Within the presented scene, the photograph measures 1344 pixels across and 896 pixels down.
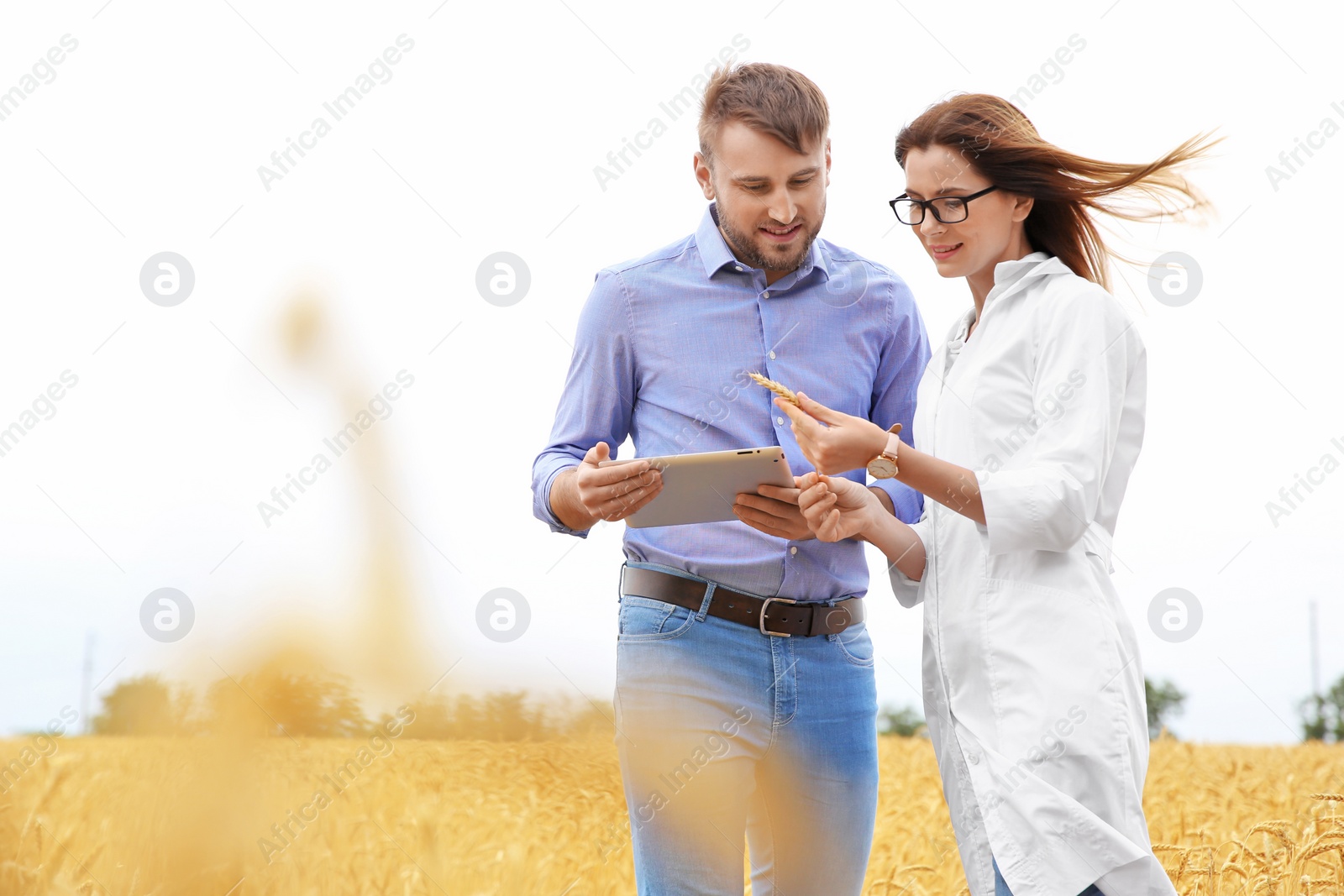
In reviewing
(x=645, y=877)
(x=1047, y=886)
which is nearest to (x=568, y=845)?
(x=645, y=877)

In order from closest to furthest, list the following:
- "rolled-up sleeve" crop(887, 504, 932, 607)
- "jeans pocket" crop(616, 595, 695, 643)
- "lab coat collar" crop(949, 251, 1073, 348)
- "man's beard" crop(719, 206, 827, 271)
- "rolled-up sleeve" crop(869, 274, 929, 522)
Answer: "lab coat collar" crop(949, 251, 1073, 348) < "rolled-up sleeve" crop(887, 504, 932, 607) < "jeans pocket" crop(616, 595, 695, 643) < "man's beard" crop(719, 206, 827, 271) < "rolled-up sleeve" crop(869, 274, 929, 522)

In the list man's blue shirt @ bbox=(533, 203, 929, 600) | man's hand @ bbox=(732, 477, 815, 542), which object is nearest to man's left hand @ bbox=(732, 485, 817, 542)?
man's hand @ bbox=(732, 477, 815, 542)

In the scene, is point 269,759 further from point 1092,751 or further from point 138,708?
point 1092,751

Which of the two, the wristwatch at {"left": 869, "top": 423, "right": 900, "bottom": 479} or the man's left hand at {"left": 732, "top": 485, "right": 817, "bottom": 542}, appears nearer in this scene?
the wristwatch at {"left": 869, "top": 423, "right": 900, "bottom": 479}

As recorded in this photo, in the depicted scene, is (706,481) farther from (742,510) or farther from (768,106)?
(768,106)

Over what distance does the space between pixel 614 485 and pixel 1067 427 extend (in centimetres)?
103

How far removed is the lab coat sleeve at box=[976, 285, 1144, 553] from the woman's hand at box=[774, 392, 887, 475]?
0.81 ft

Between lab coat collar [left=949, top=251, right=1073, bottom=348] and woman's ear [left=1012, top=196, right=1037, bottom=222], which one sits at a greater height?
woman's ear [left=1012, top=196, right=1037, bottom=222]

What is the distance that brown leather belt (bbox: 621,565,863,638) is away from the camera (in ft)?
9.14

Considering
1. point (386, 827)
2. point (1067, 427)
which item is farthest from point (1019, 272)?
point (386, 827)

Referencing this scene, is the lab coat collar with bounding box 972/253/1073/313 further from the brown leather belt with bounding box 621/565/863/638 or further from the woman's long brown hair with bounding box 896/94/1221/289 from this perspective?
the brown leather belt with bounding box 621/565/863/638

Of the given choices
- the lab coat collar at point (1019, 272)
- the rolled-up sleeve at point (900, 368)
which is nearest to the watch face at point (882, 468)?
the lab coat collar at point (1019, 272)

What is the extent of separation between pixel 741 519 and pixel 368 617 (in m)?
1.02

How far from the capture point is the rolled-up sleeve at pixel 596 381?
3.06 m
